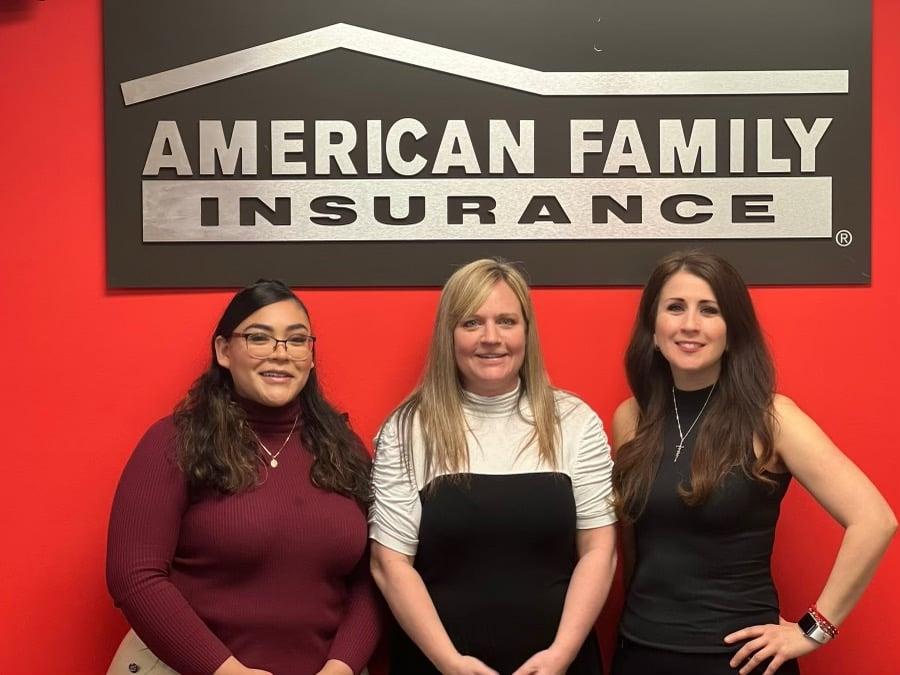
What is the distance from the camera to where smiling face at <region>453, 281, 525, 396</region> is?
219 cm

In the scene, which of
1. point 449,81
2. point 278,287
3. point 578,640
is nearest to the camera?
point 578,640

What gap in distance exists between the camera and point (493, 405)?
7.34 ft

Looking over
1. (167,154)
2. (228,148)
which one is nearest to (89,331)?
(167,154)

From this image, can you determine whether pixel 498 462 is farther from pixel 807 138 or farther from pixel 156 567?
pixel 807 138

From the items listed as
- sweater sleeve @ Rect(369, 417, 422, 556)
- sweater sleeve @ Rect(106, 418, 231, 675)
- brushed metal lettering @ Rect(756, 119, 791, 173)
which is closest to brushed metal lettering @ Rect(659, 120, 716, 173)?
brushed metal lettering @ Rect(756, 119, 791, 173)

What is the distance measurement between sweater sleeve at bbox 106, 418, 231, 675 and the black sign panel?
70 cm

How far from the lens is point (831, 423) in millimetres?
2600

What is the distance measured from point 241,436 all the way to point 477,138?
110cm

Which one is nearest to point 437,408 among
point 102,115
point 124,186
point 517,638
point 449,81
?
point 517,638

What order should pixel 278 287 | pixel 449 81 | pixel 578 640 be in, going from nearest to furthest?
pixel 578 640
pixel 278 287
pixel 449 81

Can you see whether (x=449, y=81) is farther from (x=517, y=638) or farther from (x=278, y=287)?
(x=517, y=638)

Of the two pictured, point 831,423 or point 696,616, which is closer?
point 696,616

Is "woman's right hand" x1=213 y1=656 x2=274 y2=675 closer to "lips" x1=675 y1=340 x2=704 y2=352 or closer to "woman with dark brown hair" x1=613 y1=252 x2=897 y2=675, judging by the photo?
"woman with dark brown hair" x1=613 y1=252 x2=897 y2=675

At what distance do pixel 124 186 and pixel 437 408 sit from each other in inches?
46.4
